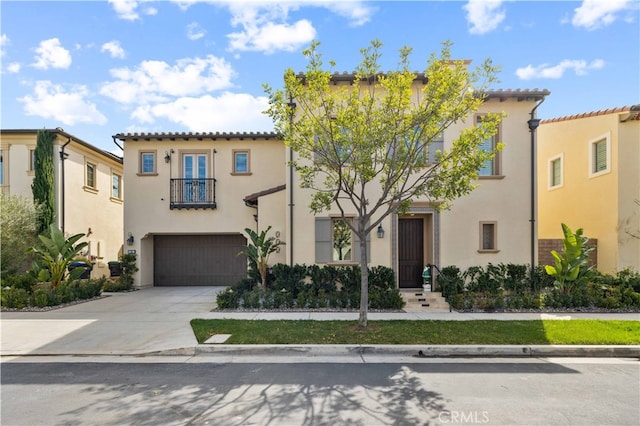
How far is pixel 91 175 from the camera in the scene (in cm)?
1617

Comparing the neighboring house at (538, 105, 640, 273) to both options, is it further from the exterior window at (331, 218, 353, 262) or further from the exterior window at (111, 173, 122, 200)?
the exterior window at (111, 173, 122, 200)

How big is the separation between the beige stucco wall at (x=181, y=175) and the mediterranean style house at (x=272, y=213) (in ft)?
0.13

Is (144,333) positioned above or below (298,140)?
below

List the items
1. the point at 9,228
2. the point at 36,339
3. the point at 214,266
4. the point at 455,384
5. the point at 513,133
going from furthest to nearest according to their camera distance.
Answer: the point at 214,266
the point at 9,228
the point at 513,133
the point at 36,339
the point at 455,384

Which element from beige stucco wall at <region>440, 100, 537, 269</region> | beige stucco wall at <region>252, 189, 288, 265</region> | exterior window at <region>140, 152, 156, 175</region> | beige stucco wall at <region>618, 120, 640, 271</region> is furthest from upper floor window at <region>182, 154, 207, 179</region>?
beige stucco wall at <region>618, 120, 640, 271</region>

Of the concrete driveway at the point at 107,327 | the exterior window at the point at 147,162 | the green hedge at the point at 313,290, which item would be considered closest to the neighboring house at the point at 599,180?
the green hedge at the point at 313,290

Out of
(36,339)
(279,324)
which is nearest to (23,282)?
(36,339)

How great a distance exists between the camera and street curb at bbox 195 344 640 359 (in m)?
6.41

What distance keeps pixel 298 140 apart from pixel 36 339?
22.4 ft

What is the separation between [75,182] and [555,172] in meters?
20.7

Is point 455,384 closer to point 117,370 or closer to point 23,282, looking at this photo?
point 117,370

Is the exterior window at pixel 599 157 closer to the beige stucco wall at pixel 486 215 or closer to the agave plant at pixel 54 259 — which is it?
the beige stucco wall at pixel 486 215

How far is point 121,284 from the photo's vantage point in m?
13.5

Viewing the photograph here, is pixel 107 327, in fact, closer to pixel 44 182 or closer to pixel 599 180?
pixel 44 182
